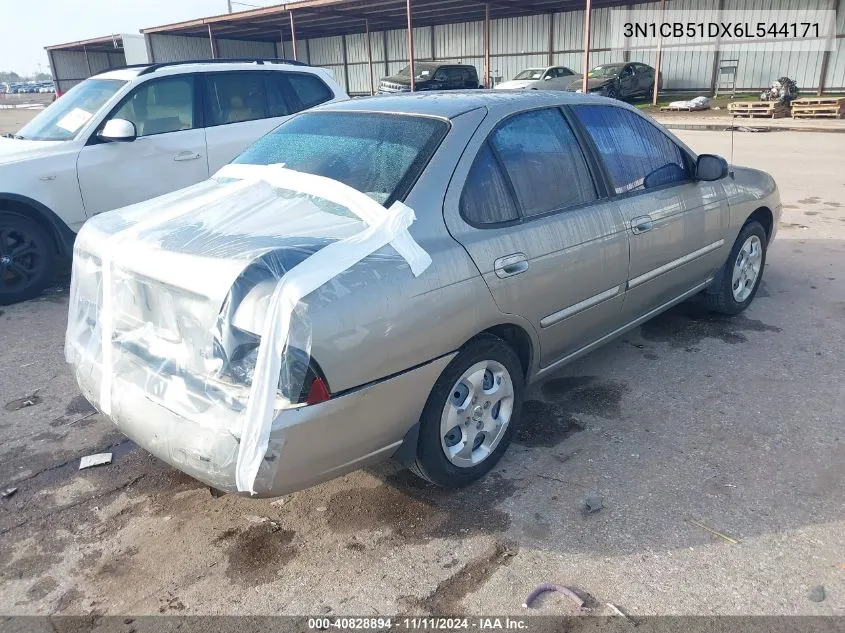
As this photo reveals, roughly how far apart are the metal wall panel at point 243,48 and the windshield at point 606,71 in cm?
2112

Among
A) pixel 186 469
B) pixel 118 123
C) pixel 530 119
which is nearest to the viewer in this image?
pixel 186 469

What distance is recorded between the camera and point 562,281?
3.18 meters

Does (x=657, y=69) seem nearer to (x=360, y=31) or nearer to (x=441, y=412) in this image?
(x=360, y=31)

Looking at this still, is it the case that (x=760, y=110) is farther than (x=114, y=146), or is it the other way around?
(x=760, y=110)

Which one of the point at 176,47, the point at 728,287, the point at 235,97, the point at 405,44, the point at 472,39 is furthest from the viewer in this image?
the point at 176,47

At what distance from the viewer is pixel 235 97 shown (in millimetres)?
6738

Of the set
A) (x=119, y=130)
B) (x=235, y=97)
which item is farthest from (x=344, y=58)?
(x=119, y=130)

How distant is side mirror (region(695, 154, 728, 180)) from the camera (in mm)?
4031

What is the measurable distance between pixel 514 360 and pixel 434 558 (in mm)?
981

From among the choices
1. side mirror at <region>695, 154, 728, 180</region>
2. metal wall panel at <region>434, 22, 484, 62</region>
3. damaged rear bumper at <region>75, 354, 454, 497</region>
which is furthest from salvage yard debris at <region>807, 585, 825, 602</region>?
metal wall panel at <region>434, 22, 484, 62</region>

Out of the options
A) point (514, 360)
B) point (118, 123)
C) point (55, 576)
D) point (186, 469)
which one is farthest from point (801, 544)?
point (118, 123)

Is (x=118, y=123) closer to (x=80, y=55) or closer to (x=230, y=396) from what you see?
(x=230, y=396)

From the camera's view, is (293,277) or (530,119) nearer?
(293,277)

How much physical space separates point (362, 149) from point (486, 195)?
2.09 ft
